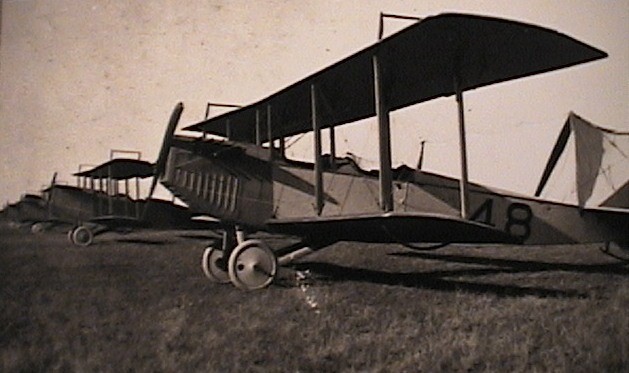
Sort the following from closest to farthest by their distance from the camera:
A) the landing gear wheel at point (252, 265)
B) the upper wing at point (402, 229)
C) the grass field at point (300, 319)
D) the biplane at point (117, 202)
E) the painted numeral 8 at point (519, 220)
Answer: the grass field at point (300, 319)
the upper wing at point (402, 229)
the biplane at point (117, 202)
the painted numeral 8 at point (519, 220)
the landing gear wheel at point (252, 265)

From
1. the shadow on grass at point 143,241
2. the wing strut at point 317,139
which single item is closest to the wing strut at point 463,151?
the wing strut at point 317,139

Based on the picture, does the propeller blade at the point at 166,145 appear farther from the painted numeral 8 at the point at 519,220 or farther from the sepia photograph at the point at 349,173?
the painted numeral 8 at the point at 519,220

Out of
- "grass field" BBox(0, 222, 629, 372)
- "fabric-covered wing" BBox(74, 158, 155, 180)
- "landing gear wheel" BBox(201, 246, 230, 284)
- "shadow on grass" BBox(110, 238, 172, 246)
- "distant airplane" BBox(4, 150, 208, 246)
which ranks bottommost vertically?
"grass field" BBox(0, 222, 629, 372)

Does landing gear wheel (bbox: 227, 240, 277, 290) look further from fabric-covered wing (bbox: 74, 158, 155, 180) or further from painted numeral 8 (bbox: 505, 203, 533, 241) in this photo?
painted numeral 8 (bbox: 505, 203, 533, 241)

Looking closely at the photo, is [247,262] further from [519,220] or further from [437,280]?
[519,220]

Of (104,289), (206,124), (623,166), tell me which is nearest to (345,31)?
(206,124)

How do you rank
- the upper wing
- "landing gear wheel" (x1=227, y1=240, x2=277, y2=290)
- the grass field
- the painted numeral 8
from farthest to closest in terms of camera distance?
"landing gear wheel" (x1=227, y1=240, x2=277, y2=290) → the painted numeral 8 → the upper wing → the grass field

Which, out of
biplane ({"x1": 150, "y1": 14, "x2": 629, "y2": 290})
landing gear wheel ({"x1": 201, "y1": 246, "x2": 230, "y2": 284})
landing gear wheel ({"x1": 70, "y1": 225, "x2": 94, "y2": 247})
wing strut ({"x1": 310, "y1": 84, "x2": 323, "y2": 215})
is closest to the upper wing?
biplane ({"x1": 150, "y1": 14, "x2": 629, "y2": 290})
